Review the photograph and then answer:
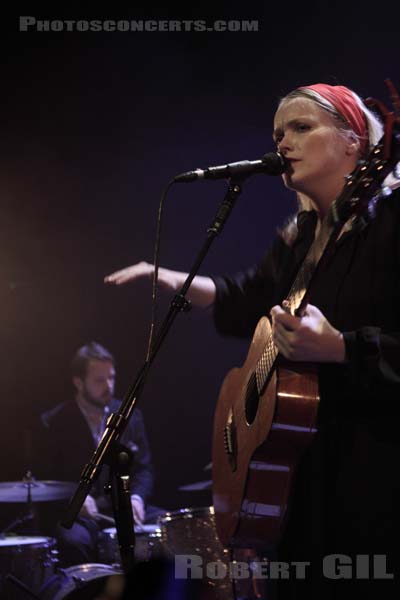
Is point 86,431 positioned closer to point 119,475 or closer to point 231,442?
point 231,442

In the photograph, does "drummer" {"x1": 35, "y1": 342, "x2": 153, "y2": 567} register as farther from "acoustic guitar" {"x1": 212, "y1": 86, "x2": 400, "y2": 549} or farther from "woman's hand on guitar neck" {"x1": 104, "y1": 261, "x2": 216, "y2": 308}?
"acoustic guitar" {"x1": 212, "y1": 86, "x2": 400, "y2": 549}

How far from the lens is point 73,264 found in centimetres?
677

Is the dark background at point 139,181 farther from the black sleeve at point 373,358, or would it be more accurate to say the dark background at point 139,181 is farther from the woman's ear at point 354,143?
the black sleeve at point 373,358

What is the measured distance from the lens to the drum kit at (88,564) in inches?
140

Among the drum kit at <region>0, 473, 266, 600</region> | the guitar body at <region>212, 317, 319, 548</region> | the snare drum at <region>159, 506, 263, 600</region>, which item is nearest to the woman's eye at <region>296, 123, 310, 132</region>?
the guitar body at <region>212, 317, 319, 548</region>

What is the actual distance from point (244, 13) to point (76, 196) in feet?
7.49

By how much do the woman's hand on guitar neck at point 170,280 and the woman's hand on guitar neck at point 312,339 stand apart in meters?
0.71

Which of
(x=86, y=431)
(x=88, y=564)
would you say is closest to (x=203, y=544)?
(x=88, y=564)

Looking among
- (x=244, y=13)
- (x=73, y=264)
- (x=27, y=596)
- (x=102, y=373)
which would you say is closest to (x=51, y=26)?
(x=244, y=13)

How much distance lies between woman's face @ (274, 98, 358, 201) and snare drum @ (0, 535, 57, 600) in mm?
2968

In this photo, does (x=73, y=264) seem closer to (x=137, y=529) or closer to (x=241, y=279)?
(x=137, y=529)

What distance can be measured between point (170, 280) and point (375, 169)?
90 centimetres

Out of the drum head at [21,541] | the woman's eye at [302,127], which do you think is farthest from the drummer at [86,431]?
the woman's eye at [302,127]

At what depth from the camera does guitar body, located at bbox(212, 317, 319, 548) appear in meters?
1.84
